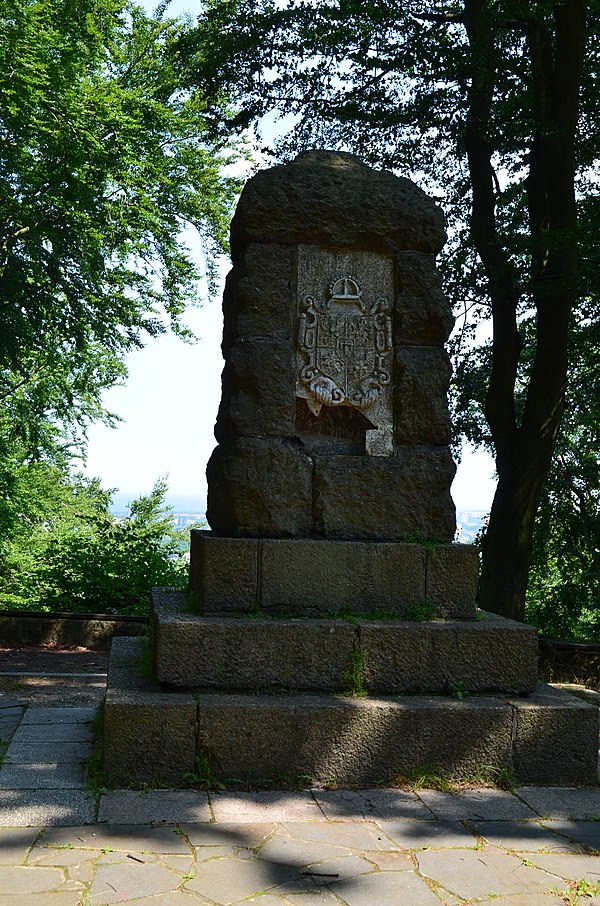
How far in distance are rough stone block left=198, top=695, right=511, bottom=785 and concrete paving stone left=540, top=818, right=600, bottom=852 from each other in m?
0.52

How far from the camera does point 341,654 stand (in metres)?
4.43

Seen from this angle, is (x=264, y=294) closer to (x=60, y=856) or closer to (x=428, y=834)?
(x=428, y=834)

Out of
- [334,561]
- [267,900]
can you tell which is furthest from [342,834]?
[334,561]

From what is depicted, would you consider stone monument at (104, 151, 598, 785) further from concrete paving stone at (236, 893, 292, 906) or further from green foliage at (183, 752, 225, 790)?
concrete paving stone at (236, 893, 292, 906)

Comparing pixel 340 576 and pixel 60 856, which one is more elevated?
pixel 340 576

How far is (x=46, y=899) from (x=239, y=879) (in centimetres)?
65

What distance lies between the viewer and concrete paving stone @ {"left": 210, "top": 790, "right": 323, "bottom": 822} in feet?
12.1

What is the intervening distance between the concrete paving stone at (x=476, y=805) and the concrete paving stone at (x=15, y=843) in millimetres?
1698

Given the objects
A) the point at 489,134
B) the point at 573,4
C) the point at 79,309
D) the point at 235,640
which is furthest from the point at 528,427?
the point at 79,309

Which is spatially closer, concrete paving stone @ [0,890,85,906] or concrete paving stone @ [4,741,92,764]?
concrete paving stone @ [0,890,85,906]

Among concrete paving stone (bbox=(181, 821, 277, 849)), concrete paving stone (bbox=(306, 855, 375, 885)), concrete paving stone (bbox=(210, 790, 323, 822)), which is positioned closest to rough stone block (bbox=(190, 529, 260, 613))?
concrete paving stone (bbox=(210, 790, 323, 822))

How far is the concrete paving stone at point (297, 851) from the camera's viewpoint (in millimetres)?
3230

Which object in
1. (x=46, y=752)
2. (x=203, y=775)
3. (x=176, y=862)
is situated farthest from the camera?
(x=46, y=752)

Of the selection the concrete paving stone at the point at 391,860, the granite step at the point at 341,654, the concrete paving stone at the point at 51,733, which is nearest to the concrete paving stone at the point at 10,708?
the concrete paving stone at the point at 51,733
